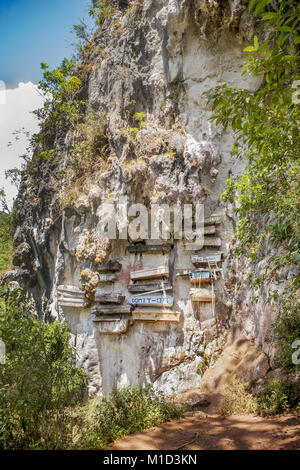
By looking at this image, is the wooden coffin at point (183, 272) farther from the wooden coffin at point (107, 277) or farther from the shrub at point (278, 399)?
the shrub at point (278, 399)

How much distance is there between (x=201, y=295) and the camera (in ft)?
29.6

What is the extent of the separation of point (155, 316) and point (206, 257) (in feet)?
7.81

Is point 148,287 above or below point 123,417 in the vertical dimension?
above

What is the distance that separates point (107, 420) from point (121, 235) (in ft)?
19.9

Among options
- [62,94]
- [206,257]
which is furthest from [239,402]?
[62,94]

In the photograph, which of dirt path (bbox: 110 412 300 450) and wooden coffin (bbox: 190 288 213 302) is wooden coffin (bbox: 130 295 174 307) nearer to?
wooden coffin (bbox: 190 288 213 302)

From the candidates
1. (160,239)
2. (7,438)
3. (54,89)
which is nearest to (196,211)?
(160,239)

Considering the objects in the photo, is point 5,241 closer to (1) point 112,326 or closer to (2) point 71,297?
(2) point 71,297

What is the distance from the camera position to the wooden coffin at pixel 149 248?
9734mm

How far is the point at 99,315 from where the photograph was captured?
408 inches

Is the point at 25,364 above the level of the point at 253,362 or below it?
above

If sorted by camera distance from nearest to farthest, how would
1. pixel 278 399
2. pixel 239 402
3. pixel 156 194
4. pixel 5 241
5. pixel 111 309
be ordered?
pixel 278 399 < pixel 239 402 < pixel 156 194 < pixel 111 309 < pixel 5 241
